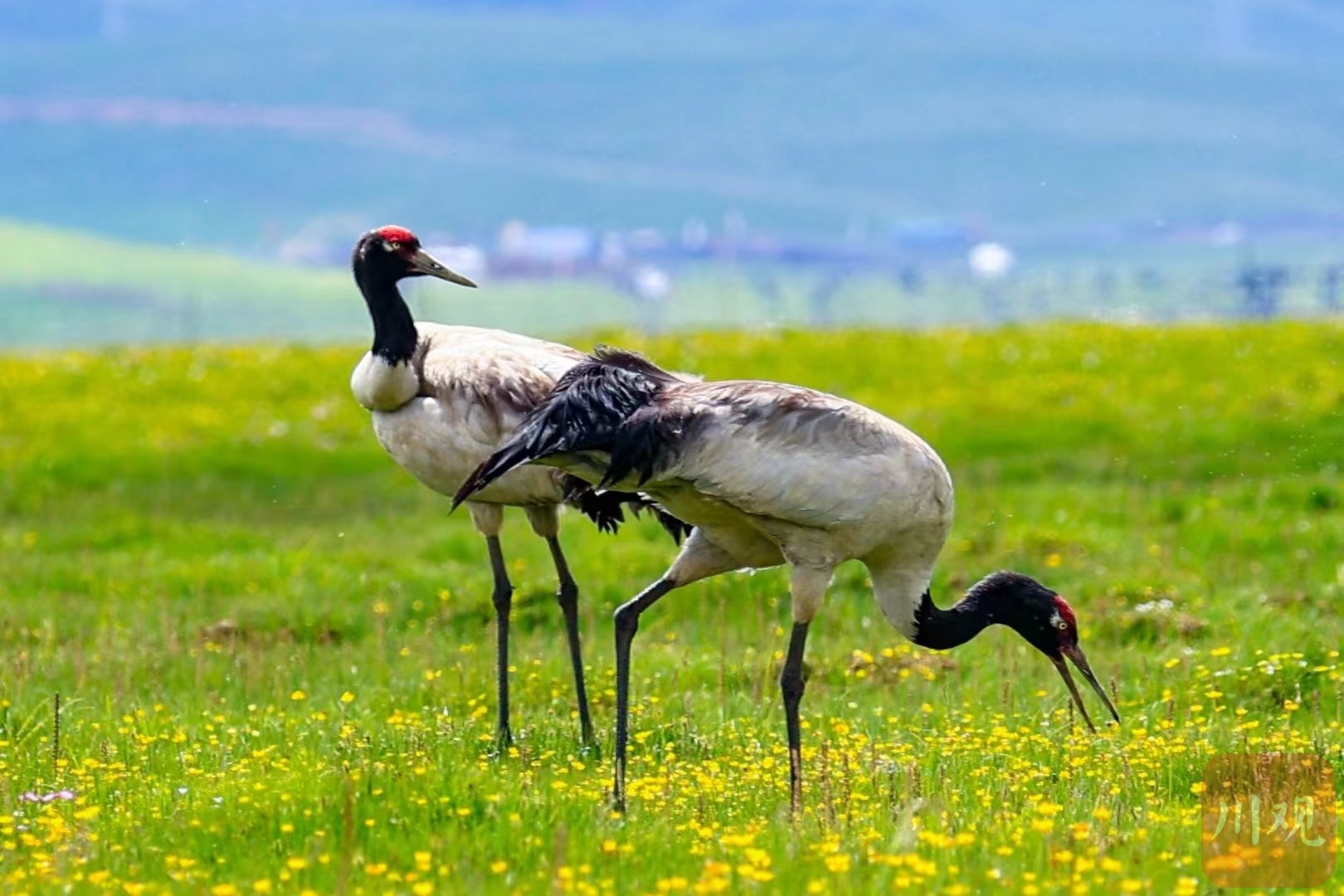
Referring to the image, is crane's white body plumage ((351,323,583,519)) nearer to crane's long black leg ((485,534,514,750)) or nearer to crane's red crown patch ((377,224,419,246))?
crane's long black leg ((485,534,514,750))

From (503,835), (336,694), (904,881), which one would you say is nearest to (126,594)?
(336,694)

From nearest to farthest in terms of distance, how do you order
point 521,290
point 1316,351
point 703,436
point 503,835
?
point 503,835, point 703,436, point 1316,351, point 521,290

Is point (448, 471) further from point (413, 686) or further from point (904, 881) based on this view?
point (904, 881)

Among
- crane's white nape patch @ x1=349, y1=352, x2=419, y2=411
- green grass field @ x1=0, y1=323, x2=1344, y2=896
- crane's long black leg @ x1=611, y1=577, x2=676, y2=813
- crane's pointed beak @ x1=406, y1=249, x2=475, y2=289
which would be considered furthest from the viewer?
crane's pointed beak @ x1=406, y1=249, x2=475, y2=289

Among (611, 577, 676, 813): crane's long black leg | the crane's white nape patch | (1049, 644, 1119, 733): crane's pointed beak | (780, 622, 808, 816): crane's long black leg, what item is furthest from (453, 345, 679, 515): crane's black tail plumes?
(1049, 644, 1119, 733): crane's pointed beak

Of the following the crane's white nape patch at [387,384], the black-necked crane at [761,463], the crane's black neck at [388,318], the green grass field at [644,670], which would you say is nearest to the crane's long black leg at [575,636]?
the green grass field at [644,670]

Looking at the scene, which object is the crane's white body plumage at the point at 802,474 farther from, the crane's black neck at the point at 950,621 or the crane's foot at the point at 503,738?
the crane's foot at the point at 503,738

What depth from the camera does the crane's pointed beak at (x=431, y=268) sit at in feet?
33.7

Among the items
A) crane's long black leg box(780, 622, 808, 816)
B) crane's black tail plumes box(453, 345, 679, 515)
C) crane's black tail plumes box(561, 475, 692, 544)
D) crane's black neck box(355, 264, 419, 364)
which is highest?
crane's black neck box(355, 264, 419, 364)

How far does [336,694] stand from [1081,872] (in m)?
5.00

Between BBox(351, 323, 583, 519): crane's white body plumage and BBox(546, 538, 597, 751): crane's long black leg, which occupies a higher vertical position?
BBox(351, 323, 583, 519): crane's white body plumage

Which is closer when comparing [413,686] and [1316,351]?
[413,686]

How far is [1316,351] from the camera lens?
74.1ft

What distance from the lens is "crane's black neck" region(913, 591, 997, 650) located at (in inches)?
350
